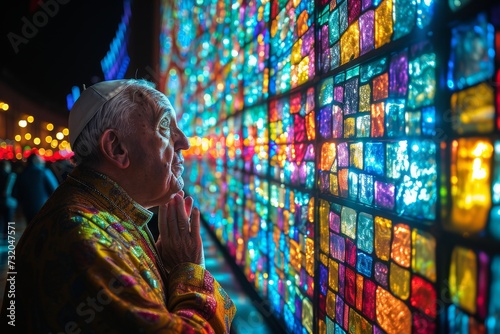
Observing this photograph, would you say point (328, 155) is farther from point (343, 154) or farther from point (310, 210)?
point (310, 210)

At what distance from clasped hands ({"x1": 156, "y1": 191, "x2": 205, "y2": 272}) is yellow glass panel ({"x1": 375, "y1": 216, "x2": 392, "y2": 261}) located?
2.55ft

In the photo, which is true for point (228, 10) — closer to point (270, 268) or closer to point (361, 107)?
point (270, 268)

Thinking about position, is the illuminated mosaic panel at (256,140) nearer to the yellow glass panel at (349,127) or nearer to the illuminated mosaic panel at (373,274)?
the illuminated mosaic panel at (373,274)

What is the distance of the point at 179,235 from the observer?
1614 millimetres

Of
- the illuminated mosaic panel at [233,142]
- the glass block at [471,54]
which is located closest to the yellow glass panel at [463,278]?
the glass block at [471,54]

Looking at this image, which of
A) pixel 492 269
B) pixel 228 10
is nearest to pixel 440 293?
pixel 492 269

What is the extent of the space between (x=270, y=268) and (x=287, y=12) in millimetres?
2177

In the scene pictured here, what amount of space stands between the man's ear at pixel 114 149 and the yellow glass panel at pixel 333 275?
4.46 ft

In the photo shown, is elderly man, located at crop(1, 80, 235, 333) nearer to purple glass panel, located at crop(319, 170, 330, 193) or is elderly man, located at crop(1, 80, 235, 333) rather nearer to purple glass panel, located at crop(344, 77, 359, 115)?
purple glass panel, located at crop(344, 77, 359, 115)

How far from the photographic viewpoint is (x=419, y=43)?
1531 mm

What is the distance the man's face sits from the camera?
59.0 inches

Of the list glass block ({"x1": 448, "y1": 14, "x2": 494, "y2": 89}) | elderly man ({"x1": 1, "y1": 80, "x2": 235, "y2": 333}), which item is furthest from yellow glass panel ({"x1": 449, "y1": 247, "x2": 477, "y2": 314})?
elderly man ({"x1": 1, "y1": 80, "x2": 235, "y2": 333})

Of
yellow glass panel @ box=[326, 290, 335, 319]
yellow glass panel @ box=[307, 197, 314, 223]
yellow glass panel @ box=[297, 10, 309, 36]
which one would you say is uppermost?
yellow glass panel @ box=[297, 10, 309, 36]

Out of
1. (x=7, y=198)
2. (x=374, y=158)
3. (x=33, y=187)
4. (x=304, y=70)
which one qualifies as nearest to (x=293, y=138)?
(x=304, y=70)
